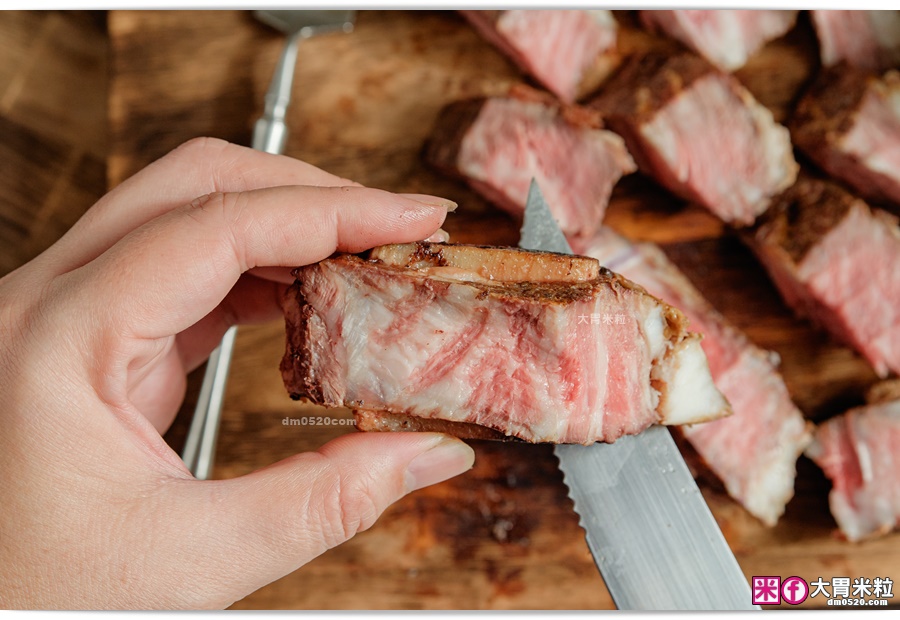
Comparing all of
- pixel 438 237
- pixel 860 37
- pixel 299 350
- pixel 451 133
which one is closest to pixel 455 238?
pixel 451 133

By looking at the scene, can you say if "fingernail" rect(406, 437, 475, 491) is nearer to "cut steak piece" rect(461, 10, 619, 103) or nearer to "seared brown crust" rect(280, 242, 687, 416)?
"seared brown crust" rect(280, 242, 687, 416)

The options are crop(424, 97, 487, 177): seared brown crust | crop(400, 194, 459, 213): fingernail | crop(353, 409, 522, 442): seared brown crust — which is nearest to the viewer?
crop(353, 409, 522, 442): seared brown crust

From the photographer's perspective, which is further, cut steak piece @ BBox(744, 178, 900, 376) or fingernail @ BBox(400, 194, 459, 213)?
cut steak piece @ BBox(744, 178, 900, 376)

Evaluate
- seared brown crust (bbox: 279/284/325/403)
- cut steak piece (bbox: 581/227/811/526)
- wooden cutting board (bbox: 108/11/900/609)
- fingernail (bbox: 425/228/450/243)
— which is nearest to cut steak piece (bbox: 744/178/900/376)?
wooden cutting board (bbox: 108/11/900/609)

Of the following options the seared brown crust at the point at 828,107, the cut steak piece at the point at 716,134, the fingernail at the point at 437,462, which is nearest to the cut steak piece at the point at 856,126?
the seared brown crust at the point at 828,107

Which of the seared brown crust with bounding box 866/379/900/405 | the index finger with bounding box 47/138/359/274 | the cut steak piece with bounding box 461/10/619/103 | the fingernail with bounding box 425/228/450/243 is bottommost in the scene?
the seared brown crust with bounding box 866/379/900/405

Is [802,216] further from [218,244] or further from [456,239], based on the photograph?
[218,244]
